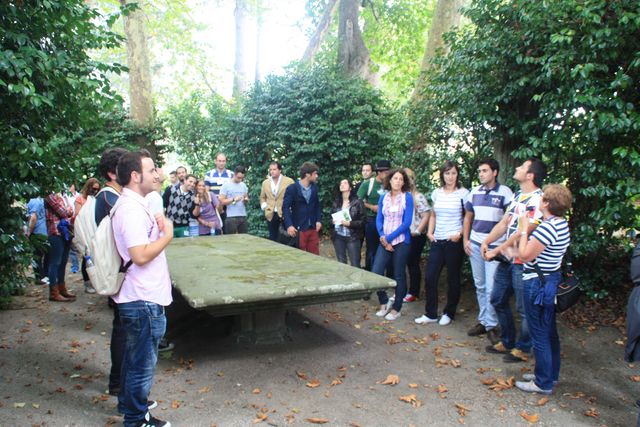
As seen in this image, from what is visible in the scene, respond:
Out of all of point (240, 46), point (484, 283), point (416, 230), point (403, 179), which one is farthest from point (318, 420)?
point (240, 46)

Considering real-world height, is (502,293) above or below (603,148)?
below

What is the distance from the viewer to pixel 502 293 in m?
5.10

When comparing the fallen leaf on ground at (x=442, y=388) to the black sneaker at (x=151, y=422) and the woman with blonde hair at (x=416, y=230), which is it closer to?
the black sneaker at (x=151, y=422)

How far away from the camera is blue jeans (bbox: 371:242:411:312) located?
643cm

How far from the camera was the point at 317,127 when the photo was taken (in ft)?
38.2

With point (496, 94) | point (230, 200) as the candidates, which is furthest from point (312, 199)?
point (496, 94)

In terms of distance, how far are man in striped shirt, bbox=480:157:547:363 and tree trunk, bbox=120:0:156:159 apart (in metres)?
12.1

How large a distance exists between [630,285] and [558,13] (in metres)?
3.60

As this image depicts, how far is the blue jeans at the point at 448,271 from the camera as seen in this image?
6.20 meters

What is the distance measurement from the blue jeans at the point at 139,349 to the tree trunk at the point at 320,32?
15.8 meters

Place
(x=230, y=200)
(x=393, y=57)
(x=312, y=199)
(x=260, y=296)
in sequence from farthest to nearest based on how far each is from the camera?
(x=393, y=57) < (x=230, y=200) < (x=312, y=199) < (x=260, y=296)

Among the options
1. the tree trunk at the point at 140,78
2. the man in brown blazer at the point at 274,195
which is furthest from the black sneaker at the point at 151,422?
the tree trunk at the point at 140,78

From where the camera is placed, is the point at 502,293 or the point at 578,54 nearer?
the point at 502,293

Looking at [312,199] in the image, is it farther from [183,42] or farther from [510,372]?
[183,42]
